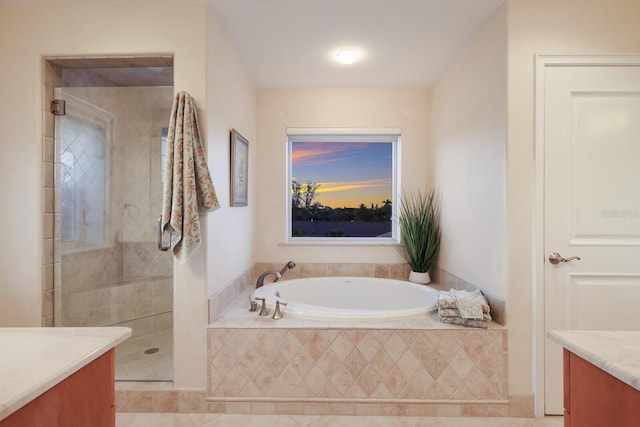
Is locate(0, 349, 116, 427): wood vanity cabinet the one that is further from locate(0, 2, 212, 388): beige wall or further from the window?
the window

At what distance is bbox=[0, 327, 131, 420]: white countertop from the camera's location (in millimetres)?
616

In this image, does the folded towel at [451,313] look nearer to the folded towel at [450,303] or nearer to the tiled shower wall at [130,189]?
the folded towel at [450,303]

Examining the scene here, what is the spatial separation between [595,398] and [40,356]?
1375 mm

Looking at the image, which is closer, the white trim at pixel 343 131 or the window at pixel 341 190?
the white trim at pixel 343 131

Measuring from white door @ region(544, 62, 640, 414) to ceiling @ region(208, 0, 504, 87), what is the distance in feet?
2.31

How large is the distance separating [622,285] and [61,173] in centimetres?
344

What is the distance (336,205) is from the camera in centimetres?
327

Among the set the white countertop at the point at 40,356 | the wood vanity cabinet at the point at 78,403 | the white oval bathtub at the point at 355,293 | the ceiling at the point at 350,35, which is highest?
the ceiling at the point at 350,35

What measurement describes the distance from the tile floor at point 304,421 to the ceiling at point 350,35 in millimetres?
2385

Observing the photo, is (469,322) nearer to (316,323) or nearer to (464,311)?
(464,311)

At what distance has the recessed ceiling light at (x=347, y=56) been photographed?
2301 millimetres

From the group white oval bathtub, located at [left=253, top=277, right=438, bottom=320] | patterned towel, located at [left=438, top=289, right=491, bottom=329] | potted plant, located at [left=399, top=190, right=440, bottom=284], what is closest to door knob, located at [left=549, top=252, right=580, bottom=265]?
patterned towel, located at [left=438, top=289, right=491, bottom=329]

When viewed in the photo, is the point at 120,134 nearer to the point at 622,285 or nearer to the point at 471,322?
the point at 471,322

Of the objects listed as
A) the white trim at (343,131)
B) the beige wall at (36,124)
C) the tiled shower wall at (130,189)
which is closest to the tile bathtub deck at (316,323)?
the beige wall at (36,124)
